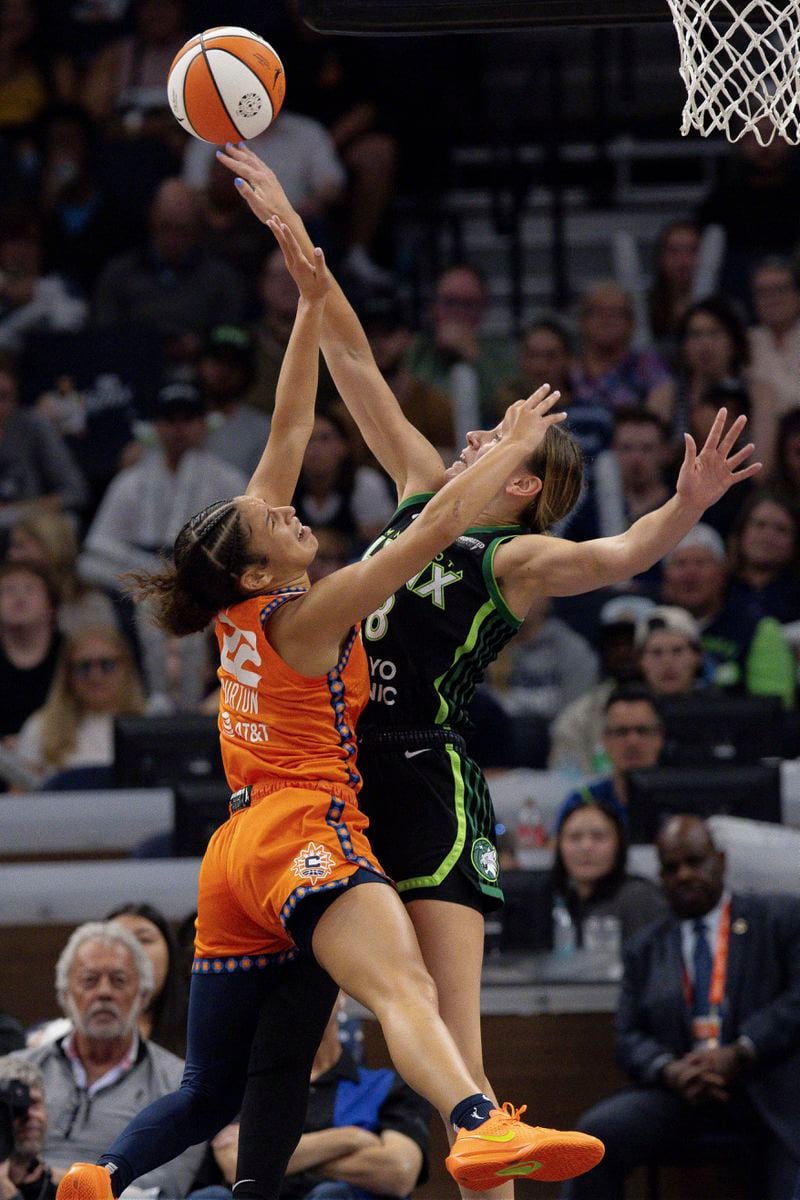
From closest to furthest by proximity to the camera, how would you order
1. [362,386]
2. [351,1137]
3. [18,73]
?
[362,386] → [351,1137] → [18,73]

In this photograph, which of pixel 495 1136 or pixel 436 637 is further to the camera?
pixel 436 637

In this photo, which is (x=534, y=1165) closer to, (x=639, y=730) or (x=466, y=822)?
(x=466, y=822)

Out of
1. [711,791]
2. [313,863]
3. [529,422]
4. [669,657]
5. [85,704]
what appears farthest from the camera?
[85,704]

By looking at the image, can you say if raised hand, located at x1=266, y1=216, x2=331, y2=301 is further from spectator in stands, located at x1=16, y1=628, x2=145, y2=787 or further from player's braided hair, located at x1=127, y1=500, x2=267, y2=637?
spectator in stands, located at x1=16, y1=628, x2=145, y2=787

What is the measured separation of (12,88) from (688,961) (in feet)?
30.4

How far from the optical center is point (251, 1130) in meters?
5.05

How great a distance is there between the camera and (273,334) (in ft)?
41.5

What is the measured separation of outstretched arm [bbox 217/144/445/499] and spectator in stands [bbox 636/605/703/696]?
4.14m

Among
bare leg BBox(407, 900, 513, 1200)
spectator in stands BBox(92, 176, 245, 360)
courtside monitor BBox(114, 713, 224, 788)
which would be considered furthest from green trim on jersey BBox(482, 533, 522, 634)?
spectator in stands BBox(92, 176, 245, 360)

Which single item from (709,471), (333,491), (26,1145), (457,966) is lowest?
(26,1145)

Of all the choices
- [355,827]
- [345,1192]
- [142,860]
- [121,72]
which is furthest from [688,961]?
[121,72]

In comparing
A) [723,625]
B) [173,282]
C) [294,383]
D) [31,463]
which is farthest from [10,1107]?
[173,282]

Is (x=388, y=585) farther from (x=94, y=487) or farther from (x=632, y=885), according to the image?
(x=94, y=487)

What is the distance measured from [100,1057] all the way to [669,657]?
3.75m
